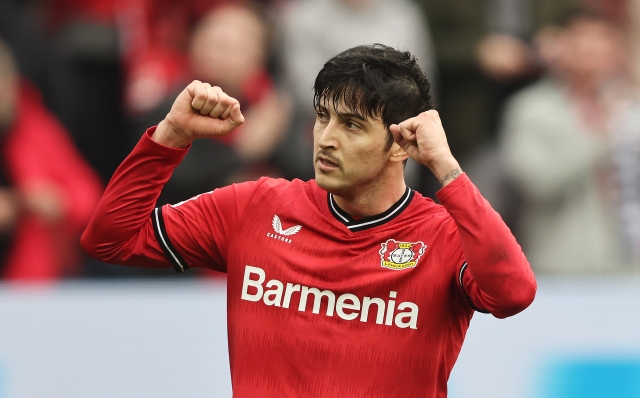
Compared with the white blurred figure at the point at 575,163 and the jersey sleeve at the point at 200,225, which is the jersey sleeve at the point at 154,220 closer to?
the jersey sleeve at the point at 200,225

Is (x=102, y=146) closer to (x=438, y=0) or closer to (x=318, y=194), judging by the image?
(x=438, y=0)

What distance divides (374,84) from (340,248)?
0.57m

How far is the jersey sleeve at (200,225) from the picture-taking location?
3912mm

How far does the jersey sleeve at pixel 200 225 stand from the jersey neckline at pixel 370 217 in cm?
33

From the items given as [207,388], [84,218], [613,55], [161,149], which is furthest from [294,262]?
[613,55]

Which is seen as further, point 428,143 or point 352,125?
point 352,125

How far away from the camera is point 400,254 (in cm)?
379

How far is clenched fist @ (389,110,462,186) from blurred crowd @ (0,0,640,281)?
11.2 feet

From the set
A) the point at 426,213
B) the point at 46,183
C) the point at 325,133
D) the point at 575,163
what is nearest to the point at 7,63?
the point at 46,183

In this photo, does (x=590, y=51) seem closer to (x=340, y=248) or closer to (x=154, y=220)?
(x=340, y=248)

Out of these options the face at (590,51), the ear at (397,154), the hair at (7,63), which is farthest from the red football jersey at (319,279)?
the face at (590,51)

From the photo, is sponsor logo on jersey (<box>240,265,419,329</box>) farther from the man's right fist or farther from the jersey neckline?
the man's right fist

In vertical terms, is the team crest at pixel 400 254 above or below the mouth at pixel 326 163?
below

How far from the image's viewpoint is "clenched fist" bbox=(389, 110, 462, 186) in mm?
3570
